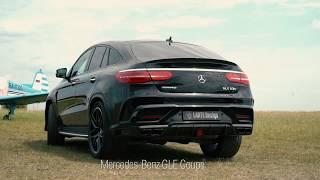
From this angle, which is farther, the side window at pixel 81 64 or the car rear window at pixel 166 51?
the side window at pixel 81 64

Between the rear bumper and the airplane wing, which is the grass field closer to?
the rear bumper

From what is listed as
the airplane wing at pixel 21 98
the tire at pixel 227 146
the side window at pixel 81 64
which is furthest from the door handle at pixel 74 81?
the airplane wing at pixel 21 98

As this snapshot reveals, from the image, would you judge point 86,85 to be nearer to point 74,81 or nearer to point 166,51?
point 74,81

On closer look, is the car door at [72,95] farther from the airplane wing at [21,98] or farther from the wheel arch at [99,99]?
the airplane wing at [21,98]

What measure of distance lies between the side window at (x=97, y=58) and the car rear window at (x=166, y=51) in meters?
0.76

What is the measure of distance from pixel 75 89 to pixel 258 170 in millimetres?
3646

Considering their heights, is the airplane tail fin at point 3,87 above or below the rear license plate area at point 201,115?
below

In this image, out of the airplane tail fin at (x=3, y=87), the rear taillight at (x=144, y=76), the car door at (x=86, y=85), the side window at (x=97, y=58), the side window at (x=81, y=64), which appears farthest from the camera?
the airplane tail fin at (x=3, y=87)

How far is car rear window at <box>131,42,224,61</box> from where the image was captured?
7.48 metres

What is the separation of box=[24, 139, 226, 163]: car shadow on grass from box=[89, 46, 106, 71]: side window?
1438 mm

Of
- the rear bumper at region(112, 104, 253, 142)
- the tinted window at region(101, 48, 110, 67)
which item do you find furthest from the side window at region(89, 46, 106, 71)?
the rear bumper at region(112, 104, 253, 142)

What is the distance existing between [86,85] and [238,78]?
7.99 ft

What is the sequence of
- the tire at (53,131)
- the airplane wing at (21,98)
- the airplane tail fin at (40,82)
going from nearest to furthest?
the tire at (53,131)
the airplane wing at (21,98)
the airplane tail fin at (40,82)

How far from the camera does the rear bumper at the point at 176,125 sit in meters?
6.91
